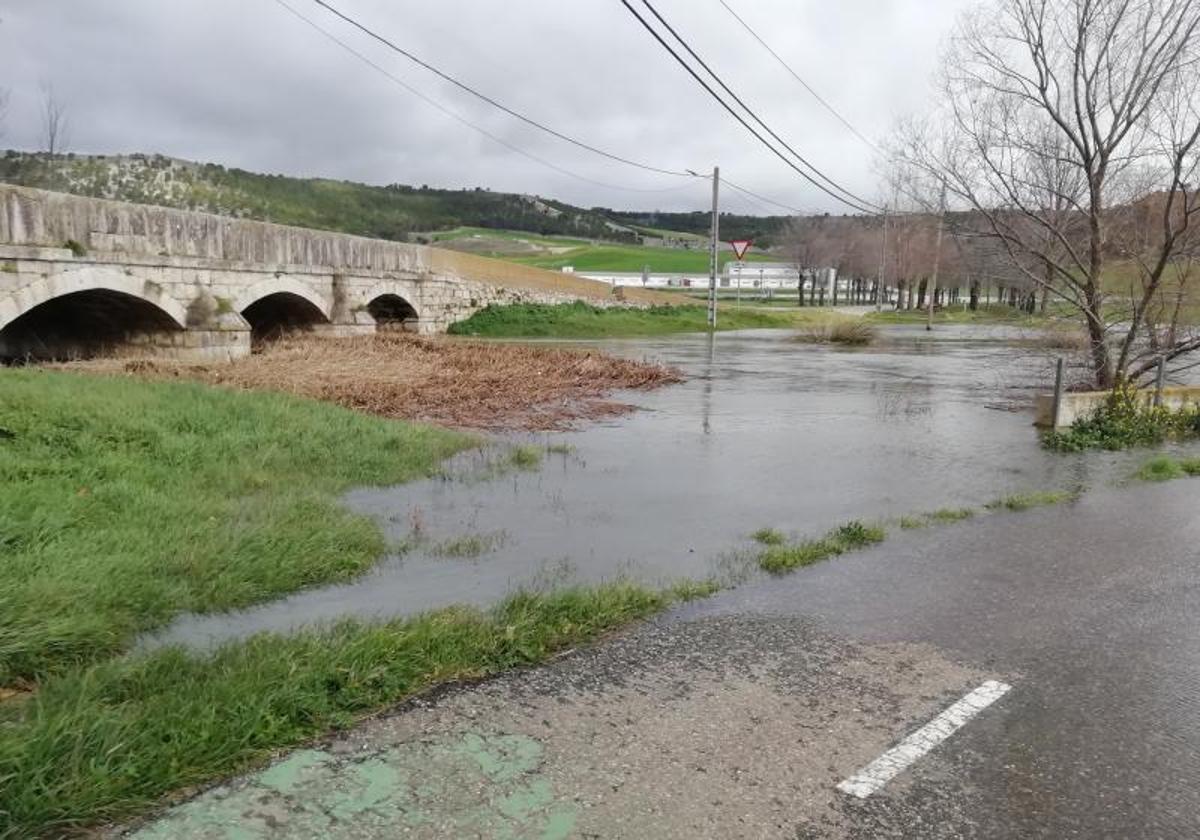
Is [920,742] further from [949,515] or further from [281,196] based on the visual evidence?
[281,196]

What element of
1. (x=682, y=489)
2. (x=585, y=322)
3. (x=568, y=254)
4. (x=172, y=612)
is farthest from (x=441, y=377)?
(x=568, y=254)

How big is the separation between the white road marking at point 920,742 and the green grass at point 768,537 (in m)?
2.54

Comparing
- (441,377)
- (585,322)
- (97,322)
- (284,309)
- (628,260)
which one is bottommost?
(441,377)

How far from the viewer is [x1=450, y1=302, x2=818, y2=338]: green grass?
32.7 meters

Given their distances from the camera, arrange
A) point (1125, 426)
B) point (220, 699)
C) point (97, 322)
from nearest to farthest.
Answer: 1. point (220, 699)
2. point (1125, 426)
3. point (97, 322)

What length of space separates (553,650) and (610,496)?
3725mm

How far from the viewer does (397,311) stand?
2970cm

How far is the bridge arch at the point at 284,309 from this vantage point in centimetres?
2056

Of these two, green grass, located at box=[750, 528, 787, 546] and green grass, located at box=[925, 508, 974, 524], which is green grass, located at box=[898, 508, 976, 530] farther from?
green grass, located at box=[750, 528, 787, 546]

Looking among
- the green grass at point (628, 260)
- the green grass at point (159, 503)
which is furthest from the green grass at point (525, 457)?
the green grass at point (628, 260)

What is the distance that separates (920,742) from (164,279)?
52.6 ft

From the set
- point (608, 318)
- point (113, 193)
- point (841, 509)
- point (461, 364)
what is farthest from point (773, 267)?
point (841, 509)

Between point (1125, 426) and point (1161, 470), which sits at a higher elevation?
point (1125, 426)

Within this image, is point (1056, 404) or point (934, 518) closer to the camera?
point (934, 518)
